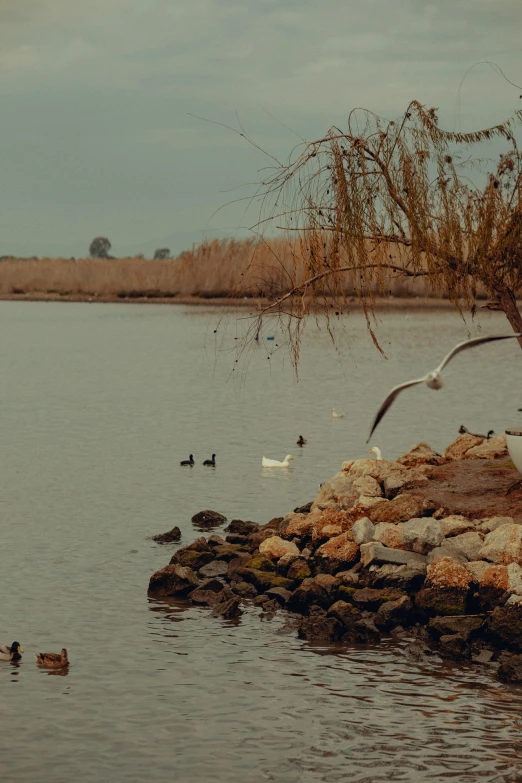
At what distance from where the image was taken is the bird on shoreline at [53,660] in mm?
13922

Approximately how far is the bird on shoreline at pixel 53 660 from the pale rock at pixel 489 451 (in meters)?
8.51

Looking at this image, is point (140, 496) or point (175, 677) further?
point (140, 496)

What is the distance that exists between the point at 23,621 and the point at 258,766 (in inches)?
198

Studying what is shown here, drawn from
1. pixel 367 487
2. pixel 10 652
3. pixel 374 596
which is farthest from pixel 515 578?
pixel 10 652

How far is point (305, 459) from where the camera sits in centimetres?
2858

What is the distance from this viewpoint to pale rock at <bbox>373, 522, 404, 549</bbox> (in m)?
16.5

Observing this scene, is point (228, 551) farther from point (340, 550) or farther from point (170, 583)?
point (340, 550)

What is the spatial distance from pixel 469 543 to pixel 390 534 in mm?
1101

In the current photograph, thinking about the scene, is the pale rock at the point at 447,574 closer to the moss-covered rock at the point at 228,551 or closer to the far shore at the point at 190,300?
the moss-covered rock at the point at 228,551

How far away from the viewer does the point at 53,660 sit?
13.9m

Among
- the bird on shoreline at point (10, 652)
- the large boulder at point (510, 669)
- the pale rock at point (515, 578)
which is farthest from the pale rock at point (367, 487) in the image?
the bird on shoreline at point (10, 652)

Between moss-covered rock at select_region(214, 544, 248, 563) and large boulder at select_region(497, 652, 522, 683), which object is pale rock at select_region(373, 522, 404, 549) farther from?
large boulder at select_region(497, 652, 522, 683)

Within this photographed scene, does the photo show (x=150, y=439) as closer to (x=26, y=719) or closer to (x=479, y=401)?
(x=479, y=401)

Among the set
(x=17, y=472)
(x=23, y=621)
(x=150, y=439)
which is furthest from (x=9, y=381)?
(x=23, y=621)
